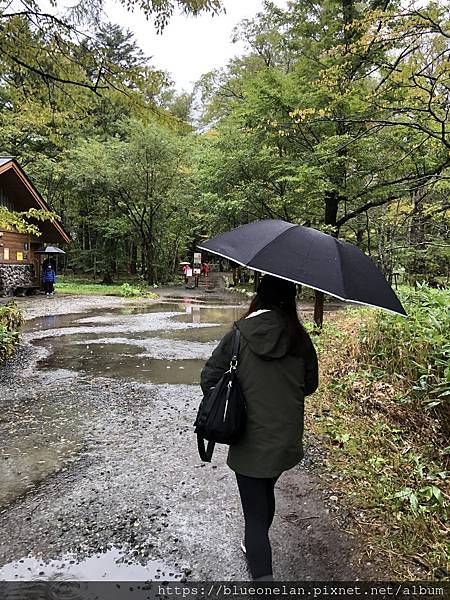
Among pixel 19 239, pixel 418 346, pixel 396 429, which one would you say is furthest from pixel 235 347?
pixel 19 239

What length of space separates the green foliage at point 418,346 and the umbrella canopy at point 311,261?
185cm

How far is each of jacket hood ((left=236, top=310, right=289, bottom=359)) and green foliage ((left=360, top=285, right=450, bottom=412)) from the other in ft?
6.93

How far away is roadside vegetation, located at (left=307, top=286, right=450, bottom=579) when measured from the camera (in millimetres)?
2695

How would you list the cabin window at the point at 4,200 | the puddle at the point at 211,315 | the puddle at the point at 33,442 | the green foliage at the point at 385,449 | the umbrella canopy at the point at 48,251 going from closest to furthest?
1. the green foliage at the point at 385,449
2. the puddle at the point at 33,442
3. the puddle at the point at 211,315
4. the cabin window at the point at 4,200
5. the umbrella canopy at the point at 48,251

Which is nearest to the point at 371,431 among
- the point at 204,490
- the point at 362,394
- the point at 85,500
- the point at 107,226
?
the point at 362,394

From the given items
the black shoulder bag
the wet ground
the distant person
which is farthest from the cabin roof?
the black shoulder bag

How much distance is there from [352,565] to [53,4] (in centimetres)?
668

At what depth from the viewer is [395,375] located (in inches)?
182

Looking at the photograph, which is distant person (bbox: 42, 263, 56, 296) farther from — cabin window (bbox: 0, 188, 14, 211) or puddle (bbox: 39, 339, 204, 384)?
puddle (bbox: 39, 339, 204, 384)

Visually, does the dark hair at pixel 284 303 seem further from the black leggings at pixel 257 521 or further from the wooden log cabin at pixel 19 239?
the wooden log cabin at pixel 19 239

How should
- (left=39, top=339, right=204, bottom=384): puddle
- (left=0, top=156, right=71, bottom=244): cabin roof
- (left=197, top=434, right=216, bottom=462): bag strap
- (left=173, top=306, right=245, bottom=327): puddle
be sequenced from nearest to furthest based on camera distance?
(left=197, top=434, right=216, bottom=462): bag strap, (left=39, top=339, right=204, bottom=384): puddle, (left=173, top=306, right=245, bottom=327): puddle, (left=0, top=156, right=71, bottom=244): cabin roof

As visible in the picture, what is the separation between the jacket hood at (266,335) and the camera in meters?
2.05

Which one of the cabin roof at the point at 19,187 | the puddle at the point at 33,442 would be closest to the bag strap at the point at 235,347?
the puddle at the point at 33,442

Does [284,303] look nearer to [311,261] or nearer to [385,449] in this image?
[311,261]
